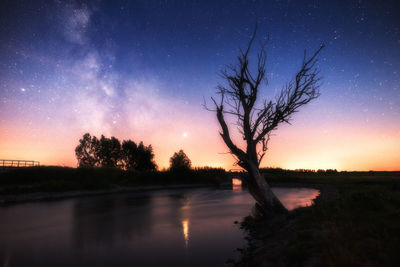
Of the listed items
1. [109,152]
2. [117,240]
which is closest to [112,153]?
[109,152]

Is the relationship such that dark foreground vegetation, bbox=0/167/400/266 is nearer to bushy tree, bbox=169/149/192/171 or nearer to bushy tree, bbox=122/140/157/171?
bushy tree, bbox=122/140/157/171

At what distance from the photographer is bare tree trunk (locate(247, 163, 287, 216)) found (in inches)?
483

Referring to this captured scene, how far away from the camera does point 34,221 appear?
14.5 m

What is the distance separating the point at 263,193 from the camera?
40.4 ft

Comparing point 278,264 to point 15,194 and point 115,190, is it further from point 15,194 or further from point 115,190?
point 115,190

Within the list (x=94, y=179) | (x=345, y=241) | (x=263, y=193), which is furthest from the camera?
(x=94, y=179)

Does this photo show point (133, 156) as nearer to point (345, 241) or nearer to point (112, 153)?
point (112, 153)

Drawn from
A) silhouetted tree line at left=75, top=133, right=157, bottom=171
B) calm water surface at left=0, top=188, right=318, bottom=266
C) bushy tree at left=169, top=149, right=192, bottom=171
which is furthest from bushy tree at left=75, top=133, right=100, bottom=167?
calm water surface at left=0, top=188, right=318, bottom=266

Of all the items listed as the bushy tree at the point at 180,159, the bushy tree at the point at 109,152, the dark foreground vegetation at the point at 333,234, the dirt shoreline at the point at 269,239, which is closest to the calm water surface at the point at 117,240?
the dirt shoreline at the point at 269,239

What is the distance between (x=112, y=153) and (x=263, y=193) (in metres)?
74.6

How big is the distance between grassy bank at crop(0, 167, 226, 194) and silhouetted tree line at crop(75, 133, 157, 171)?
29.3 meters

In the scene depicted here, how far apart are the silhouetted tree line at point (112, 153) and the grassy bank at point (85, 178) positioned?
29328mm

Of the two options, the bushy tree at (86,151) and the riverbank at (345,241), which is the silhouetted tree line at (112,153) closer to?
the bushy tree at (86,151)

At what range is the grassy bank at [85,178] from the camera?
30752 millimetres
